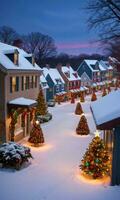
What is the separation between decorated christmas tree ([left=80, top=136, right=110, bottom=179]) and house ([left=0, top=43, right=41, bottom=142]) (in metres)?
9.59

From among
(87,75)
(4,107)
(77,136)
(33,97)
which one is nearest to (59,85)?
(87,75)

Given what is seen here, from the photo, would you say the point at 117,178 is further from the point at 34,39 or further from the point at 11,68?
the point at 34,39

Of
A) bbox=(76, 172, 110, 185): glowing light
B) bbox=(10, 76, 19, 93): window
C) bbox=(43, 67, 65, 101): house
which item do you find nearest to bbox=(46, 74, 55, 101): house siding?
bbox=(43, 67, 65, 101): house

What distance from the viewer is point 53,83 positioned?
188 ft

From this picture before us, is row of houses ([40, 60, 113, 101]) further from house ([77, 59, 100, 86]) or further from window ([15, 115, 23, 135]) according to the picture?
window ([15, 115, 23, 135])

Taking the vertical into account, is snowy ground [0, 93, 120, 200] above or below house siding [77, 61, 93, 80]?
→ below

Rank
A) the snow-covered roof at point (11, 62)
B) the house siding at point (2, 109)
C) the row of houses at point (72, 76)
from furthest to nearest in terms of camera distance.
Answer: the row of houses at point (72, 76) < the snow-covered roof at point (11, 62) < the house siding at point (2, 109)

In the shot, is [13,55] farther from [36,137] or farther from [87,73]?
[87,73]

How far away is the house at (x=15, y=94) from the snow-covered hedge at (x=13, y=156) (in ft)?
17.6

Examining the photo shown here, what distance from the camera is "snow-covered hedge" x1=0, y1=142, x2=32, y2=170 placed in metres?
18.5

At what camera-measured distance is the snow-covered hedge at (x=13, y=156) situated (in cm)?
1852

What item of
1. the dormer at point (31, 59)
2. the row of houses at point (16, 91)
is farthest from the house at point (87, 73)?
the row of houses at point (16, 91)

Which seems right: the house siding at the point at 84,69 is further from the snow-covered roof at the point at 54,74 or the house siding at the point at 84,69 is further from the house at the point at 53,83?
the house at the point at 53,83

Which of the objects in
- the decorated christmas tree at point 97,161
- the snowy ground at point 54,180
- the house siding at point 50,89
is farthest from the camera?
the house siding at point 50,89
